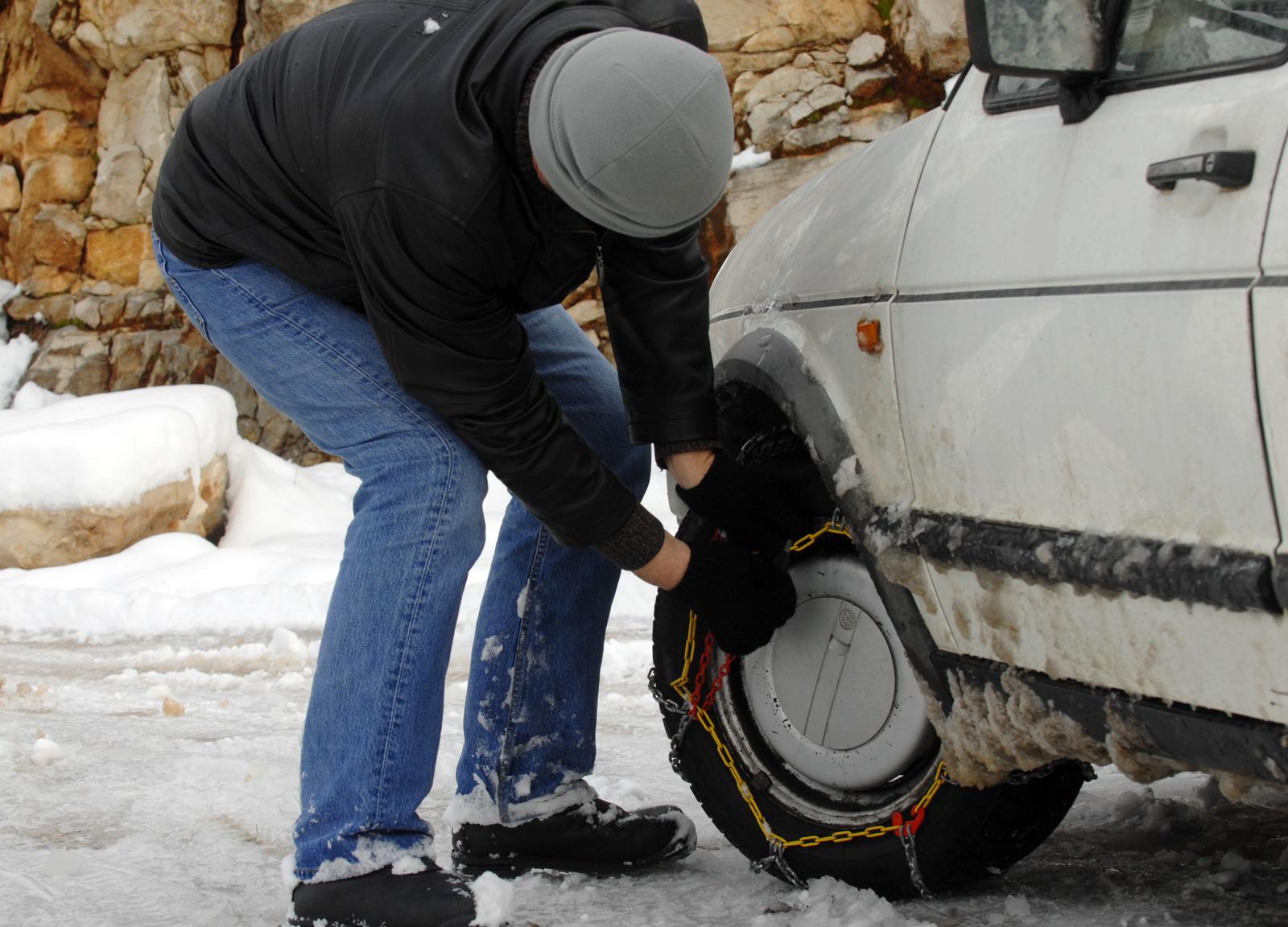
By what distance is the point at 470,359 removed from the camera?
6.54 feet

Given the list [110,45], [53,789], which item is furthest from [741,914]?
[110,45]

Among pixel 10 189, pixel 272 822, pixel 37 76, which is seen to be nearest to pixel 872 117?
pixel 37 76

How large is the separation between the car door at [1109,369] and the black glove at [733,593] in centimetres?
36

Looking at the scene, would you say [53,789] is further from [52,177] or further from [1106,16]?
[52,177]

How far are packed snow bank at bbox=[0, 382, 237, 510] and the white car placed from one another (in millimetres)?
5248

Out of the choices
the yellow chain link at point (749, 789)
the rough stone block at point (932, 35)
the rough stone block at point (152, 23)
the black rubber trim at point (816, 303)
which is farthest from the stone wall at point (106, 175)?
the yellow chain link at point (749, 789)

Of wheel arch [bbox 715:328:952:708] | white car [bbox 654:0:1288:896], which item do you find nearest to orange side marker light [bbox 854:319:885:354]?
white car [bbox 654:0:1288:896]

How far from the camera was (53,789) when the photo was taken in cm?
311

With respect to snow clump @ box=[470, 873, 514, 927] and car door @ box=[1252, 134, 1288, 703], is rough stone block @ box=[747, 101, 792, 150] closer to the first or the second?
snow clump @ box=[470, 873, 514, 927]

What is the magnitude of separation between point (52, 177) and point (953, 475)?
1021 cm

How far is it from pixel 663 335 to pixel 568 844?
101 centimetres

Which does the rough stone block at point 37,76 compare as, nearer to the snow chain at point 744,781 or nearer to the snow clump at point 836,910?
the snow chain at point 744,781

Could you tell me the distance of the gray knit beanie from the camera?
67.6 inches

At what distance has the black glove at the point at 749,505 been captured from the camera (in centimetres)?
231
